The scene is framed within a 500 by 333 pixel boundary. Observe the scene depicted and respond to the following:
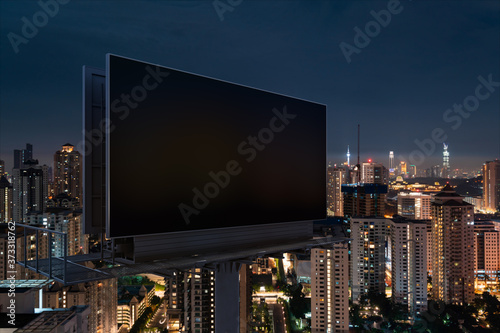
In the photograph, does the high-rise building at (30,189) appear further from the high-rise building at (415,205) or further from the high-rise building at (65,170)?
the high-rise building at (415,205)

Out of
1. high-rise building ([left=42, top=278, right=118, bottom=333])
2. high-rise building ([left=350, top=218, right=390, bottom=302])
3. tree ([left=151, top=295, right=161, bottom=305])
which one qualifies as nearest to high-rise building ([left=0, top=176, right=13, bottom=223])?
tree ([left=151, top=295, right=161, bottom=305])

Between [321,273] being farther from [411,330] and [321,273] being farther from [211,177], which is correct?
[211,177]

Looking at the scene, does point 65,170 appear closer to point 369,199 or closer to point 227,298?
point 369,199

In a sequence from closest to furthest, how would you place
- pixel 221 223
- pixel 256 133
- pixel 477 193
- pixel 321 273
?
pixel 221 223 < pixel 256 133 < pixel 321 273 < pixel 477 193

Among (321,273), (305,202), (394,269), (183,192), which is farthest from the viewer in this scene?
(394,269)

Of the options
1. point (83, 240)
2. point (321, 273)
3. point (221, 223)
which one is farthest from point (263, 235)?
point (83, 240)

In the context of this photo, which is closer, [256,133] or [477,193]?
[256,133]
